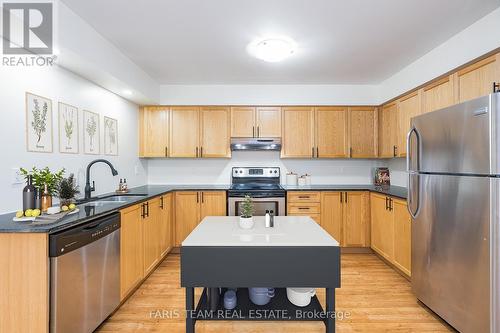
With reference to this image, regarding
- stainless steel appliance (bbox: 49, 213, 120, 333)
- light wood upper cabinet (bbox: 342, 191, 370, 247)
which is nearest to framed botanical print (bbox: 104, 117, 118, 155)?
stainless steel appliance (bbox: 49, 213, 120, 333)

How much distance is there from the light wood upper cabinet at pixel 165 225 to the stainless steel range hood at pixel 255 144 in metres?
1.26

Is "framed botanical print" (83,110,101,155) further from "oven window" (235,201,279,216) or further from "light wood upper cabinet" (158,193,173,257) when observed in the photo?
"oven window" (235,201,279,216)

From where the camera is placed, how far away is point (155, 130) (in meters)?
4.17

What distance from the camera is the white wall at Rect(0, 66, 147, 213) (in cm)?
194

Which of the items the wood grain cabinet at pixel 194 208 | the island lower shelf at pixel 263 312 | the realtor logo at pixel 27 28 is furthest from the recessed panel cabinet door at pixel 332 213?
the realtor logo at pixel 27 28

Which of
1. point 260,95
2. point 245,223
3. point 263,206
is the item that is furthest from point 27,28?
point 263,206

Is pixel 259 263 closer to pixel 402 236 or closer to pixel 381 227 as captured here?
pixel 402 236

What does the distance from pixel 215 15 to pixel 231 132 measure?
81.8 inches

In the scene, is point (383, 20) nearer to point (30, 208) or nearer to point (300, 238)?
point (300, 238)

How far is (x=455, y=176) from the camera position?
1.98 metres

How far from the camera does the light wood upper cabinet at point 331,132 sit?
4.14 m

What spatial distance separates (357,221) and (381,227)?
1.26ft

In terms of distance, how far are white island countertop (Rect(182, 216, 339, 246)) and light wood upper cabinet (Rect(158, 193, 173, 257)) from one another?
152cm

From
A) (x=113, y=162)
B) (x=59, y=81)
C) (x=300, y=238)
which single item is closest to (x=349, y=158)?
(x=300, y=238)
